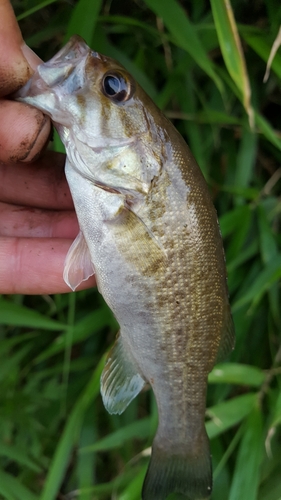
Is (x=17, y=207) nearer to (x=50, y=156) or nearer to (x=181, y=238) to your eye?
(x=50, y=156)

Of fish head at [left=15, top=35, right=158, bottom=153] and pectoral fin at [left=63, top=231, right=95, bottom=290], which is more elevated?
fish head at [left=15, top=35, right=158, bottom=153]

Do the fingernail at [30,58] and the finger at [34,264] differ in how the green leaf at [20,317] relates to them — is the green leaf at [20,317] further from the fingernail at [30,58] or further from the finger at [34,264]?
the fingernail at [30,58]

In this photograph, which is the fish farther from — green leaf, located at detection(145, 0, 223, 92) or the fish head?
green leaf, located at detection(145, 0, 223, 92)

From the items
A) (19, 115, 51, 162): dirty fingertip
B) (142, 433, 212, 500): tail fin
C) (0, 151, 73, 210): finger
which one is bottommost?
(142, 433, 212, 500): tail fin

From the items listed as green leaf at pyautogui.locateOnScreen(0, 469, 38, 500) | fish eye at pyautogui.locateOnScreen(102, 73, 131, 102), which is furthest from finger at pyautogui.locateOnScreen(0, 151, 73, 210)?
green leaf at pyautogui.locateOnScreen(0, 469, 38, 500)

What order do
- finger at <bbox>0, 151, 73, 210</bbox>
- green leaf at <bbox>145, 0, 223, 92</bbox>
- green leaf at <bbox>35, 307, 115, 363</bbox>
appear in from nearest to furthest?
green leaf at <bbox>145, 0, 223, 92</bbox> < finger at <bbox>0, 151, 73, 210</bbox> < green leaf at <bbox>35, 307, 115, 363</bbox>

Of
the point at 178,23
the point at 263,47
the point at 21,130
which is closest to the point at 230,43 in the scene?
the point at 178,23

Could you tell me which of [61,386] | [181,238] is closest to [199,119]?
[181,238]
